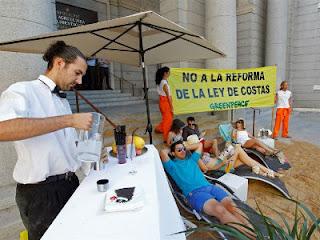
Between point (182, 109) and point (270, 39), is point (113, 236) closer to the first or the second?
point (182, 109)

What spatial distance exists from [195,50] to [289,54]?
11.6m

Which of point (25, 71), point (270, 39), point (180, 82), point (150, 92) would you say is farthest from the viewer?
point (270, 39)

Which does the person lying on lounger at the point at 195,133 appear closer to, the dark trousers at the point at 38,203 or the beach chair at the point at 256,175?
the beach chair at the point at 256,175

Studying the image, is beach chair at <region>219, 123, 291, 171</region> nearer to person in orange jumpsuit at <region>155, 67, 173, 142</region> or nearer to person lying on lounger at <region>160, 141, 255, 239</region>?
person in orange jumpsuit at <region>155, 67, 173, 142</region>

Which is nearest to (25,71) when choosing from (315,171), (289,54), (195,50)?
(195,50)

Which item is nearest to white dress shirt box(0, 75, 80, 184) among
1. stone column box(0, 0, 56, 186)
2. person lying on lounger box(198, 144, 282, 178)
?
stone column box(0, 0, 56, 186)

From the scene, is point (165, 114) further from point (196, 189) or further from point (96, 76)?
point (96, 76)

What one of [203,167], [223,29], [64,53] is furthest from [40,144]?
[223,29]

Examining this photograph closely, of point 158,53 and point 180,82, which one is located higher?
point 158,53

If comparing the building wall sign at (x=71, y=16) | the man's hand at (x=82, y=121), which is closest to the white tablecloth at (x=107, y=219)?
Result: the man's hand at (x=82, y=121)

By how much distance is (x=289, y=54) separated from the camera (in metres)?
13.1

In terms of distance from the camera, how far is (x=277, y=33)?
37.7 ft

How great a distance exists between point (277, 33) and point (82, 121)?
1284cm

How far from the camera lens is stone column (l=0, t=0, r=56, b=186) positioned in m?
3.00
